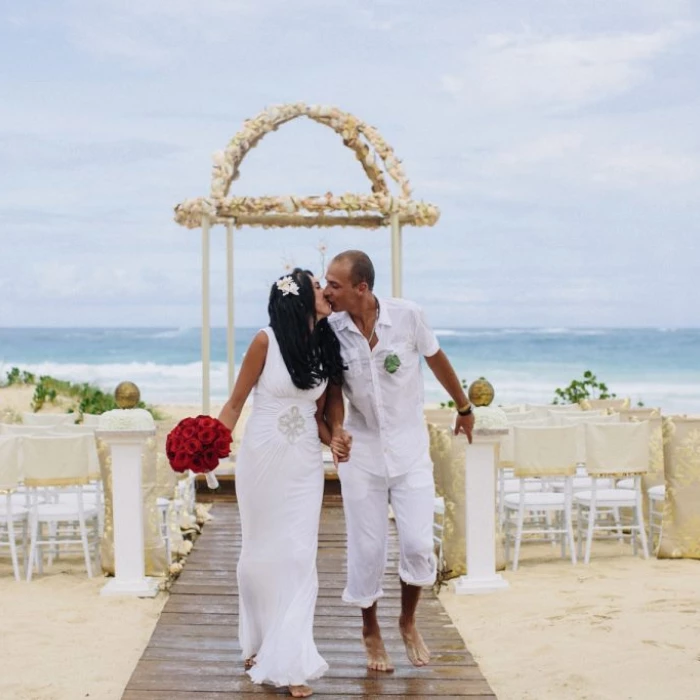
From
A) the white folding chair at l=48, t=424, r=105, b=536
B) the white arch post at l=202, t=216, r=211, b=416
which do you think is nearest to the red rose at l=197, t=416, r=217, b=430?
the white folding chair at l=48, t=424, r=105, b=536

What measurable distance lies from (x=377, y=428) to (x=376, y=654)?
0.98m

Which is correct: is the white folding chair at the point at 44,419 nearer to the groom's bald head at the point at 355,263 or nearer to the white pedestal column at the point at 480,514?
the white pedestal column at the point at 480,514

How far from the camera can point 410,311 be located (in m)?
4.89

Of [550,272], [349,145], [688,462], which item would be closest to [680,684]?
[688,462]

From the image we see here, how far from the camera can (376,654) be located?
16.3 ft

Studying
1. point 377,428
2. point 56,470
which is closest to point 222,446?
point 377,428

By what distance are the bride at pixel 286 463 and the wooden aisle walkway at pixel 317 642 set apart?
203 mm

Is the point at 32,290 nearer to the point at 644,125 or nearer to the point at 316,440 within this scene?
the point at 644,125

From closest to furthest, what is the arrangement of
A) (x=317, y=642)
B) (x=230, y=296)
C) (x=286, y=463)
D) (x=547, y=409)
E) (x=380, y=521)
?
(x=286, y=463), (x=380, y=521), (x=317, y=642), (x=547, y=409), (x=230, y=296)

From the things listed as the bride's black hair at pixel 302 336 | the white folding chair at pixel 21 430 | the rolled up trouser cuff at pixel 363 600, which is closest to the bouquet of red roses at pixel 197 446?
the bride's black hair at pixel 302 336

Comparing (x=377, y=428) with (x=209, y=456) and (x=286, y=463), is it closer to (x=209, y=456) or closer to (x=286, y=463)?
(x=286, y=463)

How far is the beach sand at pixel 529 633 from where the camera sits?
500 centimetres

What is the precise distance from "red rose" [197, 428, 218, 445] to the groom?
0.48m

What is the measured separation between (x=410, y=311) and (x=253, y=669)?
1.57m
